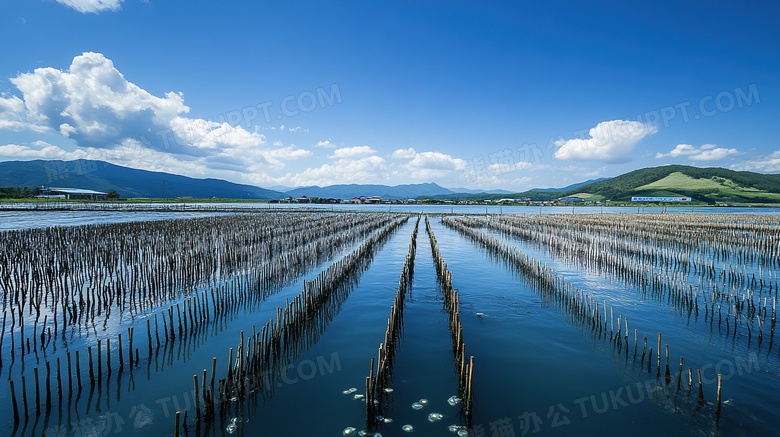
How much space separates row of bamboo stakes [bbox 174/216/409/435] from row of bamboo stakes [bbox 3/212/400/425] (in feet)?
4.61

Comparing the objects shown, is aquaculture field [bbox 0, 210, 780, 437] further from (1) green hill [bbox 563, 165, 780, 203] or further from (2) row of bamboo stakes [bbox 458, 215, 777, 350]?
(1) green hill [bbox 563, 165, 780, 203]

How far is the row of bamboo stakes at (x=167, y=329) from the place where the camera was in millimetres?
4859

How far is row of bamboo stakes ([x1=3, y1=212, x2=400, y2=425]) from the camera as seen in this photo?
4859mm

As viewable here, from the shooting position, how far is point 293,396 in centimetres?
538

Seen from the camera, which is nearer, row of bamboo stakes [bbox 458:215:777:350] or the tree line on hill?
row of bamboo stakes [bbox 458:215:777:350]

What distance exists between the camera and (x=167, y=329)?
7.67 m

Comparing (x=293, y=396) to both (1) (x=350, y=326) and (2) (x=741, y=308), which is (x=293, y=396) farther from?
(2) (x=741, y=308)

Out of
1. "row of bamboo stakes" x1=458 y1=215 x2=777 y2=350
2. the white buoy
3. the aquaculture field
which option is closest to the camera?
the white buoy

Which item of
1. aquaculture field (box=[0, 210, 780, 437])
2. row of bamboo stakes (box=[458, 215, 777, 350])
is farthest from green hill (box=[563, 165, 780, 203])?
aquaculture field (box=[0, 210, 780, 437])

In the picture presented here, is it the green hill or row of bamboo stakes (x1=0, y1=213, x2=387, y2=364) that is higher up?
the green hill

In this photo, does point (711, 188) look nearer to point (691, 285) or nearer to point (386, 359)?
point (691, 285)

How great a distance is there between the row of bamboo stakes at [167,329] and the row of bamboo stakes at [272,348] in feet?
4.61

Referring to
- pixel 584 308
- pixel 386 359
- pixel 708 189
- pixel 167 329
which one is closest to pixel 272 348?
pixel 386 359

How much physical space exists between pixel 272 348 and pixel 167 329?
3085 mm
